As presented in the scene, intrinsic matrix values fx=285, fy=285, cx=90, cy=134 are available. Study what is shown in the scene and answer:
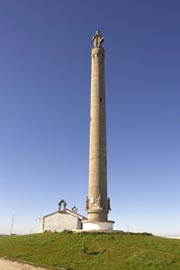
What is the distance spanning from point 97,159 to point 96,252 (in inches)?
598

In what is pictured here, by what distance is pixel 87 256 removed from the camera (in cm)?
2483

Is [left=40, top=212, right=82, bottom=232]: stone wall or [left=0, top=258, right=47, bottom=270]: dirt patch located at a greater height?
[left=40, top=212, right=82, bottom=232]: stone wall

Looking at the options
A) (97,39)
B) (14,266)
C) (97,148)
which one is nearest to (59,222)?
(97,148)

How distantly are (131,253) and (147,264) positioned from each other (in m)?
3.31

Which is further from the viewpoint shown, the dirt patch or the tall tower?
the tall tower

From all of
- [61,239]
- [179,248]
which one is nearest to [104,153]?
[61,239]

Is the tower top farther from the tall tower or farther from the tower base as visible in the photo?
the tower base

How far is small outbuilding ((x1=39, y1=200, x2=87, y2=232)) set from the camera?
5272cm

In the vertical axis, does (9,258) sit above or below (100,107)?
below

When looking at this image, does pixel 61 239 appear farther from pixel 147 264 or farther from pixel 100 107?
pixel 100 107

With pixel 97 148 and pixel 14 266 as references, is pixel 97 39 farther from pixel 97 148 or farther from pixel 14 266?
pixel 14 266

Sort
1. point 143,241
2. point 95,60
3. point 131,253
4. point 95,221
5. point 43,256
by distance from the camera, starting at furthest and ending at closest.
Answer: point 95,60 < point 95,221 < point 143,241 < point 43,256 < point 131,253

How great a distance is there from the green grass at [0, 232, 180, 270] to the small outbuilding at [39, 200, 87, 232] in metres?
18.1

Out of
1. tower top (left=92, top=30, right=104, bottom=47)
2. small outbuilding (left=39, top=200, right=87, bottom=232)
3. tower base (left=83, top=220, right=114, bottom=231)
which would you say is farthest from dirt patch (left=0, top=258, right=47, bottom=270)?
tower top (left=92, top=30, right=104, bottom=47)
